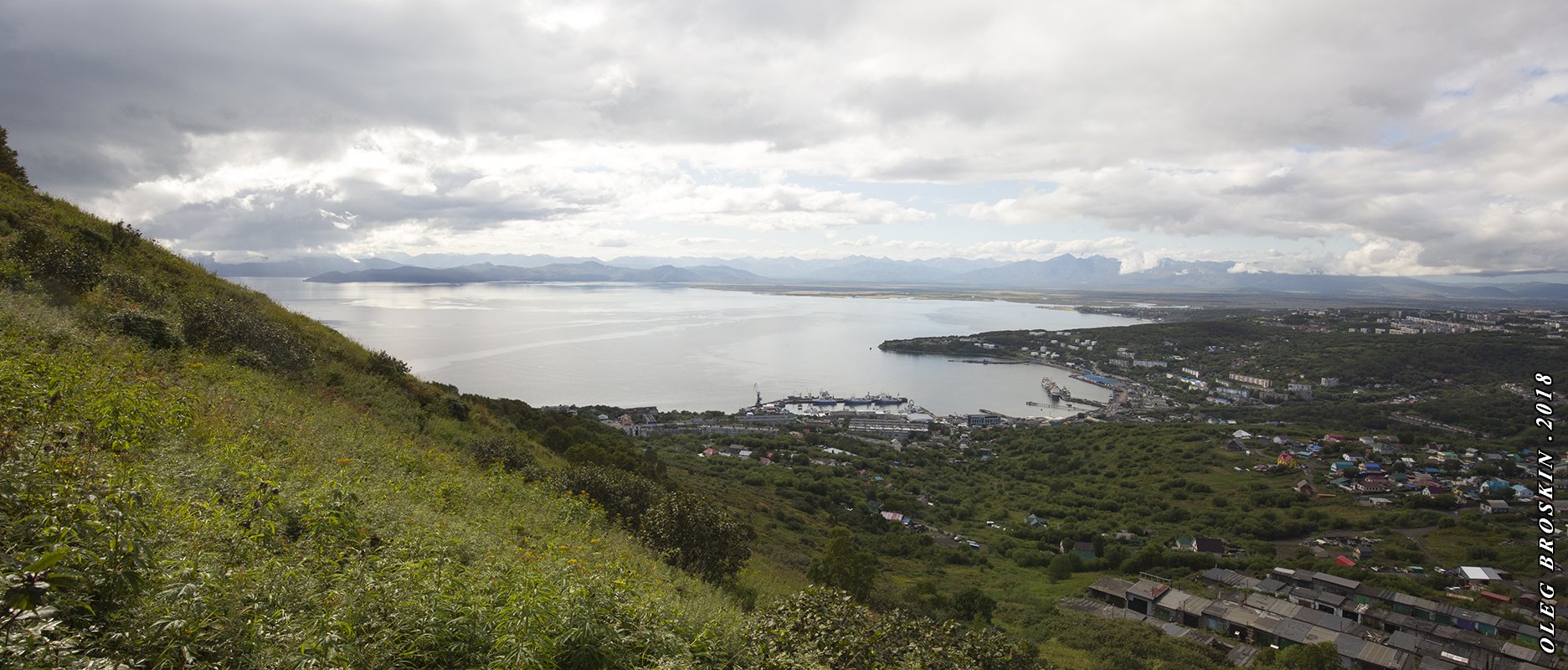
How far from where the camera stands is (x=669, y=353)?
68.4 metres

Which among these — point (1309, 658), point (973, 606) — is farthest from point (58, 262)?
point (1309, 658)

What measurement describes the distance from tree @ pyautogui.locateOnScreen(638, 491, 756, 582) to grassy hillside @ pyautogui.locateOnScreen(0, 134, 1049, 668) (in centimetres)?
3

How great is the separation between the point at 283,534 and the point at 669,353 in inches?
2554

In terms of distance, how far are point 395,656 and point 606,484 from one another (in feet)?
26.3

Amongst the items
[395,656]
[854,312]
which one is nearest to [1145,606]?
[395,656]

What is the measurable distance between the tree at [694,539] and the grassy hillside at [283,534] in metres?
0.03

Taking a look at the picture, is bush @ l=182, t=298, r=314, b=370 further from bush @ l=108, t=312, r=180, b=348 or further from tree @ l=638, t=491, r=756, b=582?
tree @ l=638, t=491, r=756, b=582

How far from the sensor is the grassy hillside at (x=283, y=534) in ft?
8.34

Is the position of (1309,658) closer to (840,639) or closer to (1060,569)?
(1060,569)

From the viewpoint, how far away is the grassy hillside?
2543 millimetres

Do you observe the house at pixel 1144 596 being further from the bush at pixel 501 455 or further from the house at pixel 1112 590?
the bush at pixel 501 455

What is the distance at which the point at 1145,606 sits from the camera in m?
19.2

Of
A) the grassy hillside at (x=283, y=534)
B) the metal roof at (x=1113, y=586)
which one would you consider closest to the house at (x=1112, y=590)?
the metal roof at (x=1113, y=586)

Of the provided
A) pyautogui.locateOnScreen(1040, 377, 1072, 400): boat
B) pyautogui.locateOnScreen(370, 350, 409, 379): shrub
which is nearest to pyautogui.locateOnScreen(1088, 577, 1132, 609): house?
pyautogui.locateOnScreen(370, 350, 409, 379): shrub
